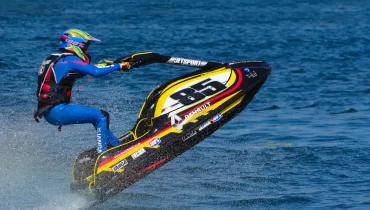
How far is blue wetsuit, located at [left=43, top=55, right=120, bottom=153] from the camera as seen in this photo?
25.9ft

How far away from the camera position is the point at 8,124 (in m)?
12.5

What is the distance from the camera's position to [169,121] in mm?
8523

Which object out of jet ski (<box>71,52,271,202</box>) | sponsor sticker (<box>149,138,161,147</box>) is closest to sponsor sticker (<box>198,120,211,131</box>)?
jet ski (<box>71,52,271,202</box>)

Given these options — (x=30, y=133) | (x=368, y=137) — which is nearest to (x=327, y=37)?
(x=368, y=137)

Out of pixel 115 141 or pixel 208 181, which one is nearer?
pixel 115 141

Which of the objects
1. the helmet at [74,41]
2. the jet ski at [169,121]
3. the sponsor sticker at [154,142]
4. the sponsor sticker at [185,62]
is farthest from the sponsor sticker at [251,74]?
the helmet at [74,41]

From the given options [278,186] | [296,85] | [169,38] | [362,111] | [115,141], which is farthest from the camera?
[169,38]

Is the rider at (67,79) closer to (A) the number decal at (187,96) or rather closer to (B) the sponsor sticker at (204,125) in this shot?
(A) the number decal at (187,96)

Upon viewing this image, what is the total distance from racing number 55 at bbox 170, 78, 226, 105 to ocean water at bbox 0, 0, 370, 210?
3.90ft

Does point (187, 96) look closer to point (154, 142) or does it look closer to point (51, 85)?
point (154, 142)

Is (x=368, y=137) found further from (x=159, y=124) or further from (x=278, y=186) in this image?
(x=159, y=124)

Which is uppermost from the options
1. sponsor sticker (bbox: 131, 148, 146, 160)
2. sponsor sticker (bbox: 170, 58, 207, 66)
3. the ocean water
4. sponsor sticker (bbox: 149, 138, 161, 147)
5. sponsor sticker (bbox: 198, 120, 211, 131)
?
sponsor sticker (bbox: 170, 58, 207, 66)

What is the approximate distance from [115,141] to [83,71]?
3.15 feet

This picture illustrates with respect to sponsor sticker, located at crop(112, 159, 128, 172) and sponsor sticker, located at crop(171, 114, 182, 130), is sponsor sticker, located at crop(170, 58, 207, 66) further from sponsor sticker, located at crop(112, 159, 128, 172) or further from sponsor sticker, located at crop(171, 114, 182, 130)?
sponsor sticker, located at crop(112, 159, 128, 172)
